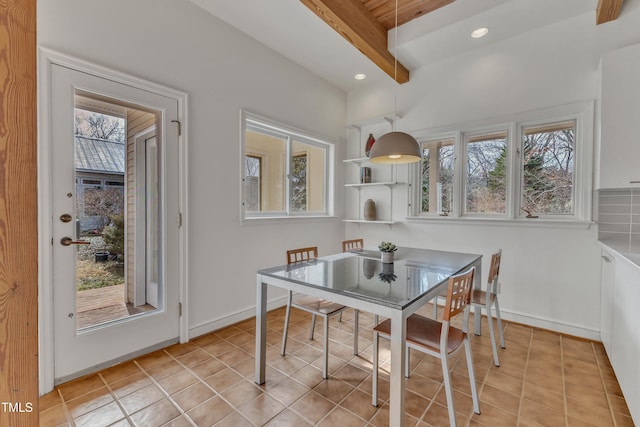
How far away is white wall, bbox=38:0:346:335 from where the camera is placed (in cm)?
202

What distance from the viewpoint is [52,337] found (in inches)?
72.9

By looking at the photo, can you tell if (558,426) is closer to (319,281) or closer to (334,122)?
(319,281)

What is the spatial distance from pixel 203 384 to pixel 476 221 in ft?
10.1

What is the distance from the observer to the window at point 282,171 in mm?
3262

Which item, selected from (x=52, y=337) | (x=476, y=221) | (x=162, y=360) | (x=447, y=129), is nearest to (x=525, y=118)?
(x=447, y=129)

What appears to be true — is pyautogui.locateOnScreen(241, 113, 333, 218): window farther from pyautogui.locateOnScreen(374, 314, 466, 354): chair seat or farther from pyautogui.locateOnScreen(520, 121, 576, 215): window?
pyautogui.locateOnScreen(520, 121, 576, 215): window

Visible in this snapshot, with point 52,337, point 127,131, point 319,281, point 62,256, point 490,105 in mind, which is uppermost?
point 490,105

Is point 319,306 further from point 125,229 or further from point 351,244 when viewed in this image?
point 125,229

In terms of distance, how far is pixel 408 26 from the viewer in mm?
3047

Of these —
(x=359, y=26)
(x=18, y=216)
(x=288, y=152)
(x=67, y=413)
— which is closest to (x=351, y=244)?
(x=288, y=152)

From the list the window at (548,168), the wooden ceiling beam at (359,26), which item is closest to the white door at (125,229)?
the wooden ceiling beam at (359,26)

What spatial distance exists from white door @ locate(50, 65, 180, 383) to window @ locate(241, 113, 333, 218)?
786mm

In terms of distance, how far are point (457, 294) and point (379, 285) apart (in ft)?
1.38

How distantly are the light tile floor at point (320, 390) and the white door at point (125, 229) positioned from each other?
16 centimetres
